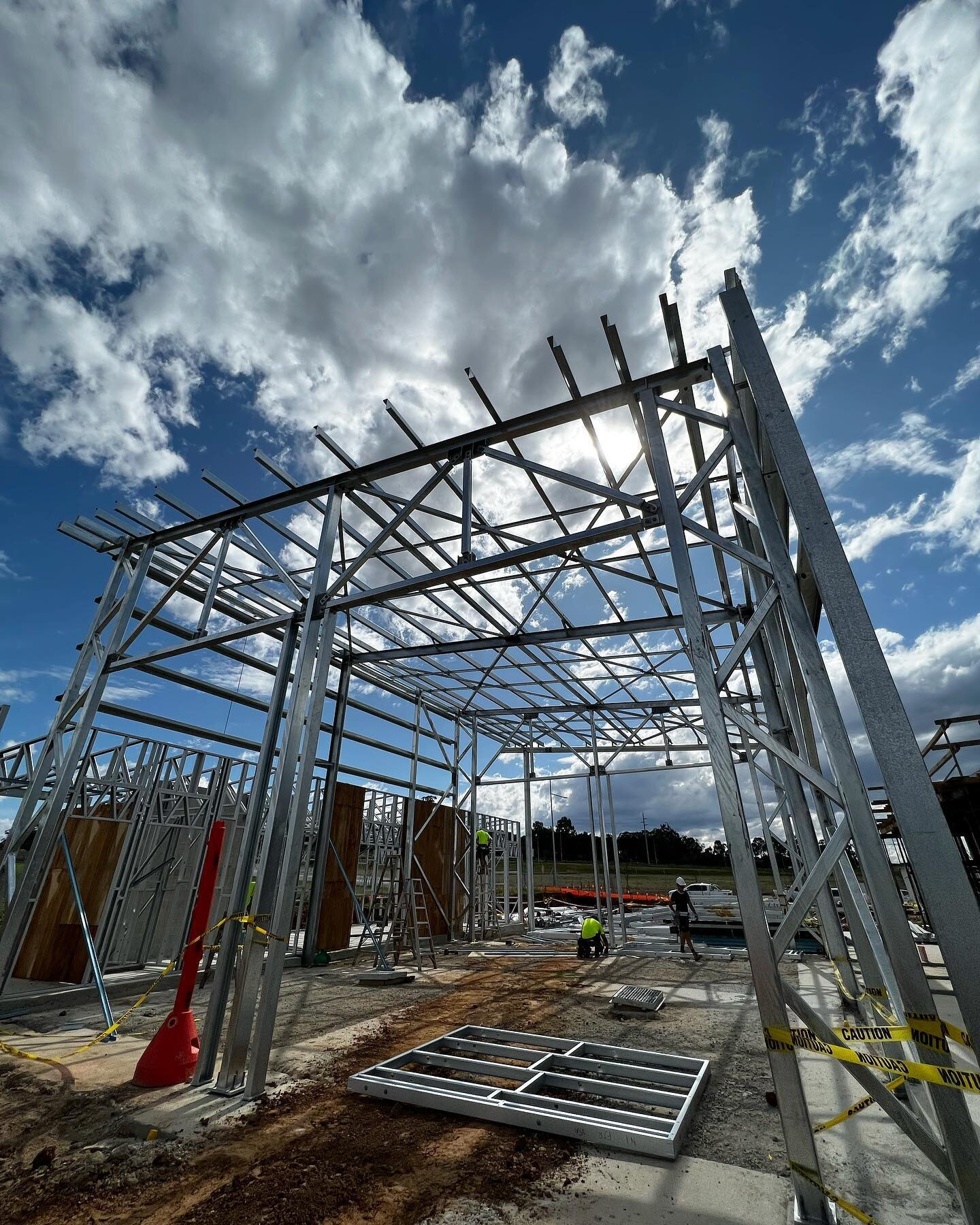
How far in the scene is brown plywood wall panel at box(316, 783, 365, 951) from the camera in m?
12.3

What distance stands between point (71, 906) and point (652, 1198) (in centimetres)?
1115

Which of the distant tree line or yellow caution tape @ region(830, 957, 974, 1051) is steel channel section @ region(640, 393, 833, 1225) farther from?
the distant tree line

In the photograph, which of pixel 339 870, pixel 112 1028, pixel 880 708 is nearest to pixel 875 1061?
pixel 880 708

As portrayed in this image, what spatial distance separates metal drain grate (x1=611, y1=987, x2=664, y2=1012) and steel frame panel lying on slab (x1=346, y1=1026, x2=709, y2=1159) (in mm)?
1860

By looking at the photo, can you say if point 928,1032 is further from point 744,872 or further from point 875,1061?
point 744,872

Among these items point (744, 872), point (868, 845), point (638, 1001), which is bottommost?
point (638, 1001)

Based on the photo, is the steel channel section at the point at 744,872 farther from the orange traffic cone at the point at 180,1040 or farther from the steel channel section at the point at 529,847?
the steel channel section at the point at 529,847

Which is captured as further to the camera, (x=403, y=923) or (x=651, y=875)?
(x=651, y=875)

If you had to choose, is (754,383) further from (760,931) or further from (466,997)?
(466,997)

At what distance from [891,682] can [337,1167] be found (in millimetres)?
4348

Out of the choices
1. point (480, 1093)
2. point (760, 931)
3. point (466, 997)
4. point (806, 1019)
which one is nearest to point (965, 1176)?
Result: point (806, 1019)

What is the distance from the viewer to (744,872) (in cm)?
334

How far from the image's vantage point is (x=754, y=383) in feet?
13.1

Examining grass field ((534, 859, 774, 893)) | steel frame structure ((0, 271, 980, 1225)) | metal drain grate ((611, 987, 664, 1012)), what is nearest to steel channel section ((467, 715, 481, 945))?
steel frame structure ((0, 271, 980, 1225))
